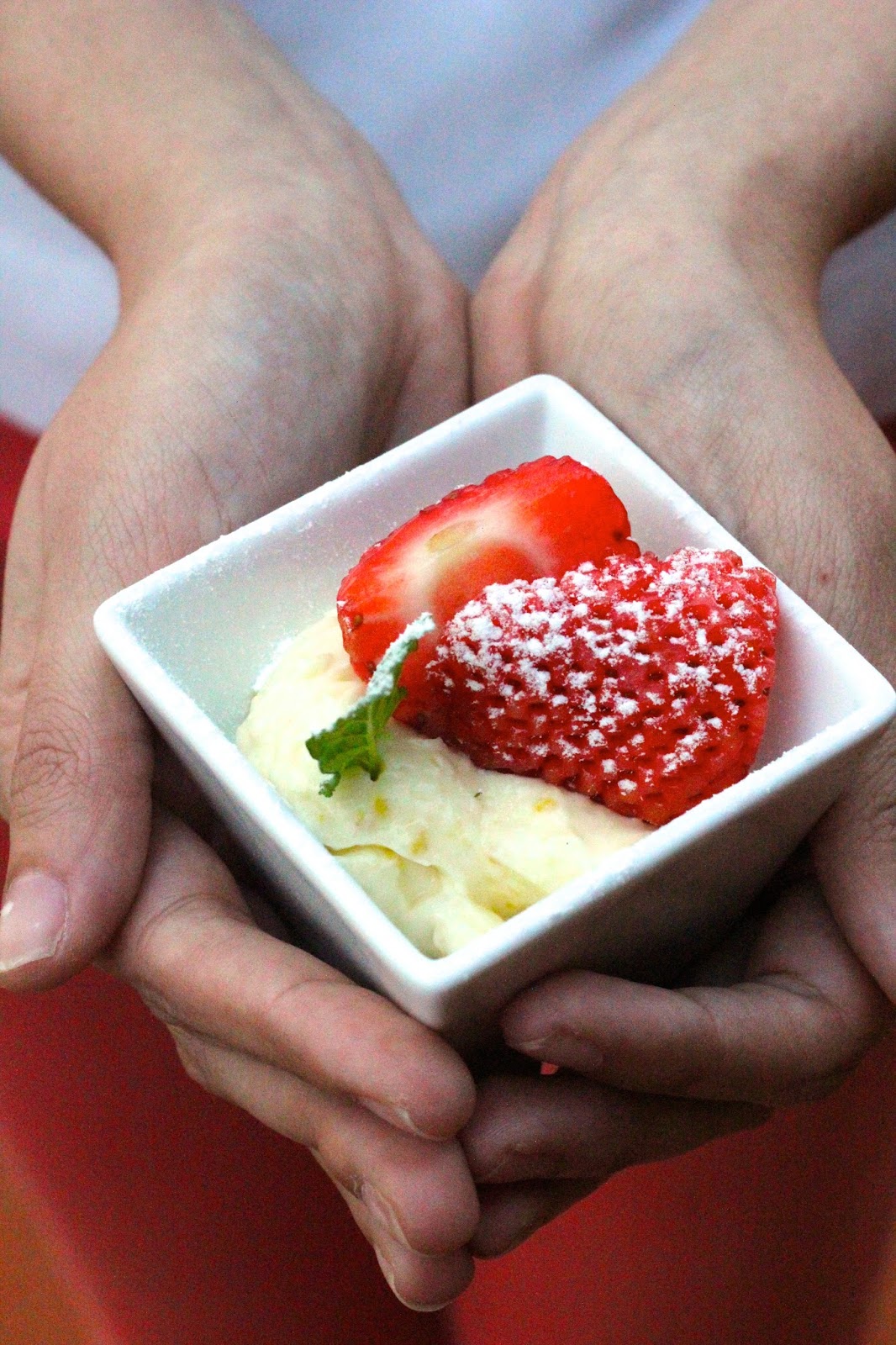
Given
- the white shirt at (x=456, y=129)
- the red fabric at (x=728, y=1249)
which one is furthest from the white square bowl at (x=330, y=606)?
the white shirt at (x=456, y=129)

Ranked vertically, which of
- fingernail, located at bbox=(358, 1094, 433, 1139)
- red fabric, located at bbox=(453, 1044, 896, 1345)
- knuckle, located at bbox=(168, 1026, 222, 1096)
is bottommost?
red fabric, located at bbox=(453, 1044, 896, 1345)

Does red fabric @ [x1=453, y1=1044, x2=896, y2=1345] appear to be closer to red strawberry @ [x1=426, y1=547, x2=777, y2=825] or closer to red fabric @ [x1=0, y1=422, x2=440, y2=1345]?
red fabric @ [x1=0, y1=422, x2=440, y2=1345]

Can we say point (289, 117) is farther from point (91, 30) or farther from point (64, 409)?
point (64, 409)

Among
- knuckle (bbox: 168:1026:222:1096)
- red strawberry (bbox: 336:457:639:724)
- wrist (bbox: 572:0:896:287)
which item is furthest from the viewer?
wrist (bbox: 572:0:896:287)

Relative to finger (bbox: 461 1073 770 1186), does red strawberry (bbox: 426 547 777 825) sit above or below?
above

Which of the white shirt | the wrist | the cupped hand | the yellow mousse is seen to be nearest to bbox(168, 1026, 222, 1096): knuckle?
the cupped hand

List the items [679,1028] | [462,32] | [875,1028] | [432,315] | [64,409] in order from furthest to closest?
[462,32], [432,315], [64,409], [875,1028], [679,1028]

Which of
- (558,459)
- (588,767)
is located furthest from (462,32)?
(588,767)
